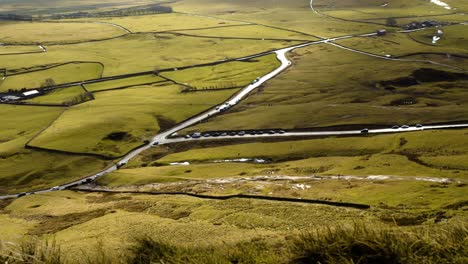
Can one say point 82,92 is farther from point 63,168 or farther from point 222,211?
point 222,211

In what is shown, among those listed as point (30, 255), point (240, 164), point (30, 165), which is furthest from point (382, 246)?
point (30, 165)

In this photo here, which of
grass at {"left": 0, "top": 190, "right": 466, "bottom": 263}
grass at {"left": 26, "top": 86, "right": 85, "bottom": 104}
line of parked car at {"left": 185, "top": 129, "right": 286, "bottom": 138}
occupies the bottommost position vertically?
line of parked car at {"left": 185, "top": 129, "right": 286, "bottom": 138}

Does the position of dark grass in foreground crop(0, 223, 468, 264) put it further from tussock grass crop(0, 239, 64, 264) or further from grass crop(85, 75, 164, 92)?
grass crop(85, 75, 164, 92)

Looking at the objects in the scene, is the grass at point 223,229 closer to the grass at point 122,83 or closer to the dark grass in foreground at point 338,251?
the dark grass in foreground at point 338,251

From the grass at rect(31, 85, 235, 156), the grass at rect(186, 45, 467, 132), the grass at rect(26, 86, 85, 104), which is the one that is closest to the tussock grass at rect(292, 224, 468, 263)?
the grass at rect(31, 85, 235, 156)

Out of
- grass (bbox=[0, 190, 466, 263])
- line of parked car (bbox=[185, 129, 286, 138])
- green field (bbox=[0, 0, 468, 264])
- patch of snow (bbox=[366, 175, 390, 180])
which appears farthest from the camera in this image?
line of parked car (bbox=[185, 129, 286, 138])

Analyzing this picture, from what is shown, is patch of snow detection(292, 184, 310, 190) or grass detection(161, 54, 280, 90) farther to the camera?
grass detection(161, 54, 280, 90)

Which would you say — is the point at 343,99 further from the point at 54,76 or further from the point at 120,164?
the point at 54,76
